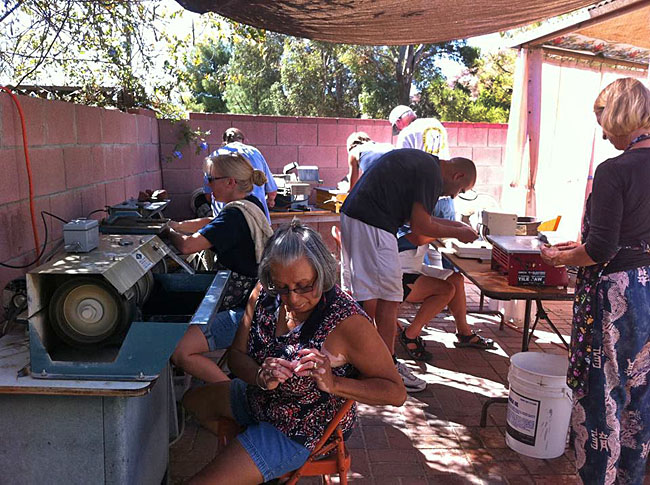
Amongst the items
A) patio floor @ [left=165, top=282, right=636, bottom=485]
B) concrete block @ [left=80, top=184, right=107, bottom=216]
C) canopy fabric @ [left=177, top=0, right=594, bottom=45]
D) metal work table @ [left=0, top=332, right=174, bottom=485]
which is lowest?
patio floor @ [left=165, top=282, right=636, bottom=485]

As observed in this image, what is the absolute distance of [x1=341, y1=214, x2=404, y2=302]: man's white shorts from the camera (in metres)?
3.43

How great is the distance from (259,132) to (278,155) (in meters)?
0.37

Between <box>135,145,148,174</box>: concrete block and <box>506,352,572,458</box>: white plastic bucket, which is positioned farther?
<box>135,145,148,174</box>: concrete block

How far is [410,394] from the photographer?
3.61 metres

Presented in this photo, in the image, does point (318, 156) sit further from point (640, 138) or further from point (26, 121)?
point (640, 138)

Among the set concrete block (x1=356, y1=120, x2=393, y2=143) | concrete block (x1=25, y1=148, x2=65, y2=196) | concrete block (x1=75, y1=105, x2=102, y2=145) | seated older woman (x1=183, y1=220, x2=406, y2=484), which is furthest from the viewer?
concrete block (x1=356, y1=120, x2=393, y2=143)

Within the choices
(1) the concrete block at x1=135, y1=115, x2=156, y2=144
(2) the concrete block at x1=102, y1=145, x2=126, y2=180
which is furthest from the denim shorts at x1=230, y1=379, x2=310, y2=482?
(1) the concrete block at x1=135, y1=115, x2=156, y2=144

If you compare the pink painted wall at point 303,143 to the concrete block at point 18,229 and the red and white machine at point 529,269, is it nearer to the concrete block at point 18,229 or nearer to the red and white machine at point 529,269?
the concrete block at point 18,229

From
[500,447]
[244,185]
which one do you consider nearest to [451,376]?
[500,447]

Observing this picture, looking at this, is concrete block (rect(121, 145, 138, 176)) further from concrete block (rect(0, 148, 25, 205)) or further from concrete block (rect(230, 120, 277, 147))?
concrete block (rect(230, 120, 277, 147))

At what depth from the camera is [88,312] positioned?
5.60ft

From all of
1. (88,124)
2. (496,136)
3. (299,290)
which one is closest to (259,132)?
(496,136)

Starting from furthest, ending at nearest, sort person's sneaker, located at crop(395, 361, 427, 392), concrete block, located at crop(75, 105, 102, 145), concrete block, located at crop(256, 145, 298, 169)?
concrete block, located at crop(256, 145, 298, 169) < person's sneaker, located at crop(395, 361, 427, 392) < concrete block, located at crop(75, 105, 102, 145)

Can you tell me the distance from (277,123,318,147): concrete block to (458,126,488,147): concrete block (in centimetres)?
220
